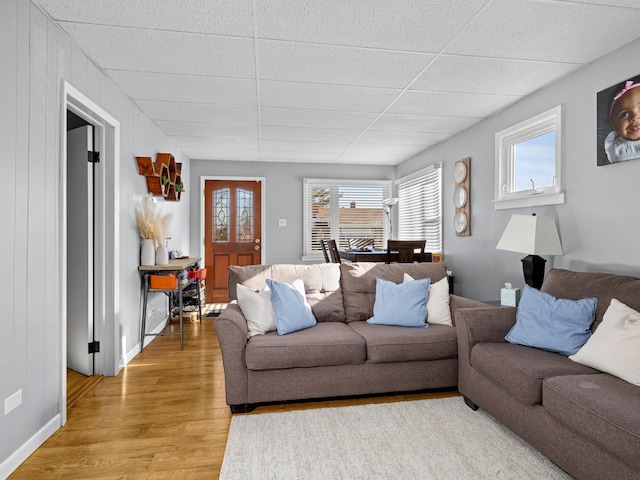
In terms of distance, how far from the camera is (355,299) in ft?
10.9

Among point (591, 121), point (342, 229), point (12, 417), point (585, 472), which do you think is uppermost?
point (591, 121)

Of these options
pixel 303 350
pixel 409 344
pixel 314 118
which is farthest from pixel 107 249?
pixel 409 344

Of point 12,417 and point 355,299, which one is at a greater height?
point 355,299

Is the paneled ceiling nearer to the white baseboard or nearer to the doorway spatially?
the doorway

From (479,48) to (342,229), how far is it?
14.3 feet

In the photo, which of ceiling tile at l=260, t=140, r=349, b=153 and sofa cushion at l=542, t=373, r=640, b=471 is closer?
sofa cushion at l=542, t=373, r=640, b=471

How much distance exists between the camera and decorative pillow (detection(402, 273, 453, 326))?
10.1ft

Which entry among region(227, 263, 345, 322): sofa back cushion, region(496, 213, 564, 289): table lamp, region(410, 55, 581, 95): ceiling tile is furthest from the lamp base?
region(227, 263, 345, 322): sofa back cushion

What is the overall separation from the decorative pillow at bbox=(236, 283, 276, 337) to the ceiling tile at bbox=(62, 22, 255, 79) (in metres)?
1.66

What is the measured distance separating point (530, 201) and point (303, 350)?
7.90 ft

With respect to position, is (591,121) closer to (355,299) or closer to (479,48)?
(479,48)

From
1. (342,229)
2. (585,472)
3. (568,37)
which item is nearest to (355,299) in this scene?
(585,472)

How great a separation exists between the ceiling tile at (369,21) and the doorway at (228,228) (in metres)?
4.18

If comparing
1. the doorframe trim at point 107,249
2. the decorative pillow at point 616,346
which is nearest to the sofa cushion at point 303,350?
the decorative pillow at point 616,346
